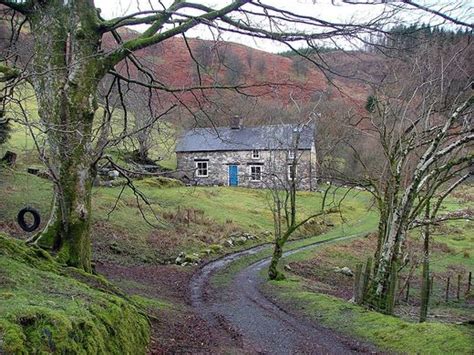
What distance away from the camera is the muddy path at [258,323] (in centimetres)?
999

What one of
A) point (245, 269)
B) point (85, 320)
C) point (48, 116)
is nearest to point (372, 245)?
point (245, 269)

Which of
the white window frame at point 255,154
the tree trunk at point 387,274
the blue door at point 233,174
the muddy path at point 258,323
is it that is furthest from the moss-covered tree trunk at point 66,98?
the blue door at point 233,174

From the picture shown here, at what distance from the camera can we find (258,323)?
12.0 m

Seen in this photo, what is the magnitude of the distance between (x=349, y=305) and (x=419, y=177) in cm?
424

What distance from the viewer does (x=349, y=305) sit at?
13.4 m

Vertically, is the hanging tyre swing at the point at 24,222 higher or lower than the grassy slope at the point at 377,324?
higher

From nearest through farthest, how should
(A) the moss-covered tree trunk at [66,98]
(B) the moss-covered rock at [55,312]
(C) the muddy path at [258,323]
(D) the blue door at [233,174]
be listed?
(B) the moss-covered rock at [55,312]
(A) the moss-covered tree trunk at [66,98]
(C) the muddy path at [258,323]
(D) the blue door at [233,174]

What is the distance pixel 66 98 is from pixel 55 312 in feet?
17.1

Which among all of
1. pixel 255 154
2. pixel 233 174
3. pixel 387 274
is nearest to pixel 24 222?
pixel 387 274

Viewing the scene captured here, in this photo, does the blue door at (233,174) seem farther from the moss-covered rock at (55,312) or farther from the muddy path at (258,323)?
the moss-covered rock at (55,312)

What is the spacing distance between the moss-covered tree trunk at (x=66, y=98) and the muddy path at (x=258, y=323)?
13.7 feet

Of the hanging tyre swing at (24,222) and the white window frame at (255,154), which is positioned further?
the white window frame at (255,154)

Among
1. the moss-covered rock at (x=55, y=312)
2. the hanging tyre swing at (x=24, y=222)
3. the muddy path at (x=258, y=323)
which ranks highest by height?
the hanging tyre swing at (x=24, y=222)

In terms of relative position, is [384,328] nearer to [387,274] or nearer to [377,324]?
[377,324]
